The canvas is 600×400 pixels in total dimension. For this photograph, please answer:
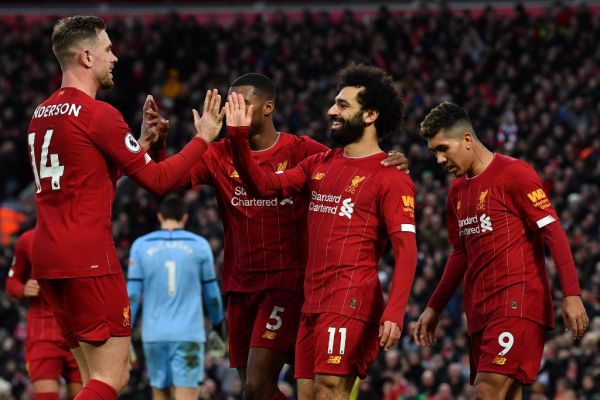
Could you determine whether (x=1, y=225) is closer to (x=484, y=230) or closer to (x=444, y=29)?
(x=444, y=29)

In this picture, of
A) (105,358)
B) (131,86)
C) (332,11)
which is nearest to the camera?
(105,358)

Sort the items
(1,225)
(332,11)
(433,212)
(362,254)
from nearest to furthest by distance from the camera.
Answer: (362,254) < (433,212) < (1,225) < (332,11)

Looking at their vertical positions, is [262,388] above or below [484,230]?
below

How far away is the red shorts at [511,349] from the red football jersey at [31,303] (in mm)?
4468

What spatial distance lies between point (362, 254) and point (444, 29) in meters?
20.3

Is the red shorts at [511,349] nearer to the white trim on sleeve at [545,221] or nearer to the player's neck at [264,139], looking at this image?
the white trim on sleeve at [545,221]

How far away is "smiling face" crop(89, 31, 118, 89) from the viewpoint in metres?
7.05

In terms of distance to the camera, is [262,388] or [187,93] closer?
[262,388]

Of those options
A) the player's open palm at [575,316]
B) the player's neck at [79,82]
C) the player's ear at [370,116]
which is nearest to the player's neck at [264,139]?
the player's ear at [370,116]

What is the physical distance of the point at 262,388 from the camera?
8.00 metres

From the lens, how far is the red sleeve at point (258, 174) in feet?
24.8

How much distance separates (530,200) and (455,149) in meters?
0.64

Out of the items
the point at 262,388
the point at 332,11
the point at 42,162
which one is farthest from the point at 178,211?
the point at 332,11

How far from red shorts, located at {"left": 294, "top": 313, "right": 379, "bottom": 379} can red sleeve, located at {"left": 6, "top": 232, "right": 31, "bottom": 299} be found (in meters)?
3.98
